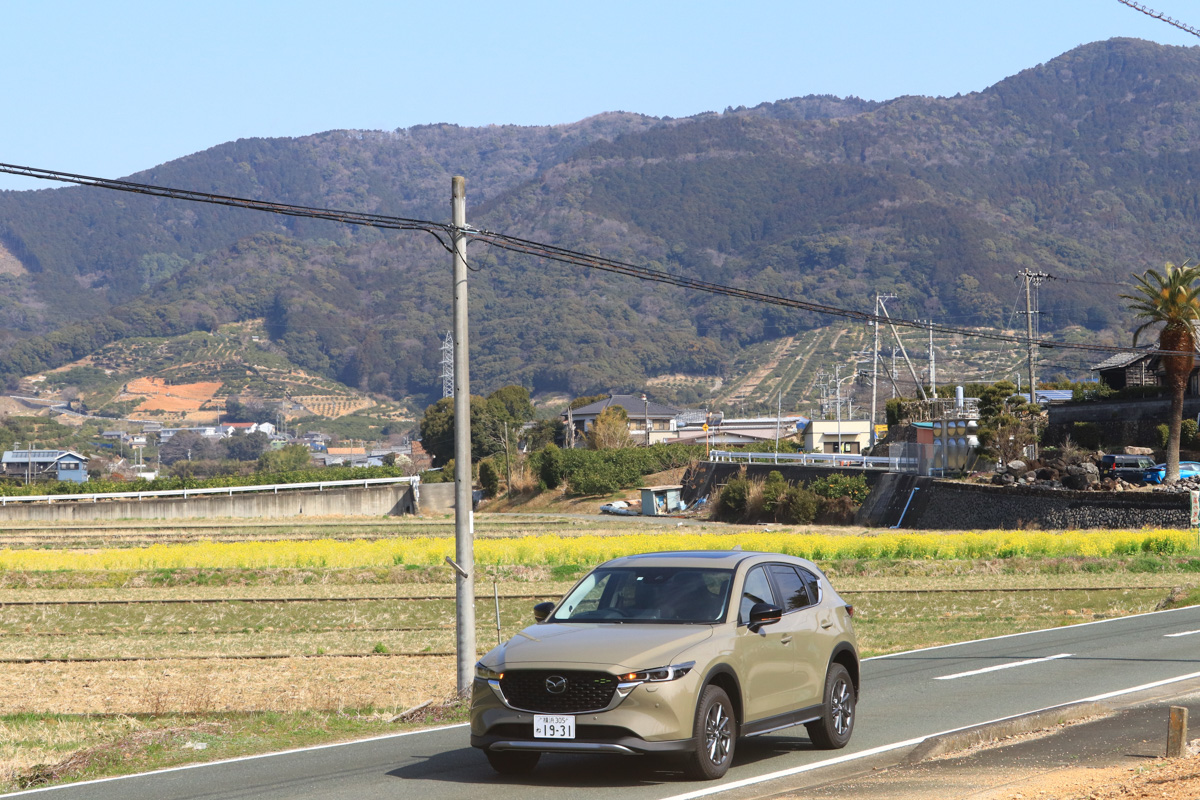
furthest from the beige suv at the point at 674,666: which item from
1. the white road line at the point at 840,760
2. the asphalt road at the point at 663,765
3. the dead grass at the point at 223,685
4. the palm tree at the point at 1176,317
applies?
the palm tree at the point at 1176,317

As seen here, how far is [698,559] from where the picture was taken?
1146cm

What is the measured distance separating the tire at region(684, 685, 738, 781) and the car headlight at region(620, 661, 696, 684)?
32 centimetres

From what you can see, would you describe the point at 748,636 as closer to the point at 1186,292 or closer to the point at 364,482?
the point at 1186,292

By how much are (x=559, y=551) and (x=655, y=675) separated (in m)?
33.5

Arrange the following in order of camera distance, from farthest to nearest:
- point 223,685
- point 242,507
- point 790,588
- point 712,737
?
point 242,507 → point 223,685 → point 790,588 → point 712,737

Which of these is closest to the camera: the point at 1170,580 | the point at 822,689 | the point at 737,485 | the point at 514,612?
the point at 822,689

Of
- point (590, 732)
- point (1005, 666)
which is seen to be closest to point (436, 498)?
point (1005, 666)

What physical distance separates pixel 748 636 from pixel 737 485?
64808 millimetres

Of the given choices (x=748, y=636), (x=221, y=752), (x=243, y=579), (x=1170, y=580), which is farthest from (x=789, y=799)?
(x=243, y=579)

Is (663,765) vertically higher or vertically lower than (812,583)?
lower

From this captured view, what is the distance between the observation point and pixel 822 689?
38.7 ft

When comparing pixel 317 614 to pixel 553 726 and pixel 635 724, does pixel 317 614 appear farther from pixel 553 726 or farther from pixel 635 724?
pixel 635 724

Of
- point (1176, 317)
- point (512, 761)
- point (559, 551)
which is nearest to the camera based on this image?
point (512, 761)

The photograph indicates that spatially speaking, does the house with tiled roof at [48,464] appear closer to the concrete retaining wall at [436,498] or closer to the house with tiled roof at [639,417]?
the house with tiled roof at [639,417]
